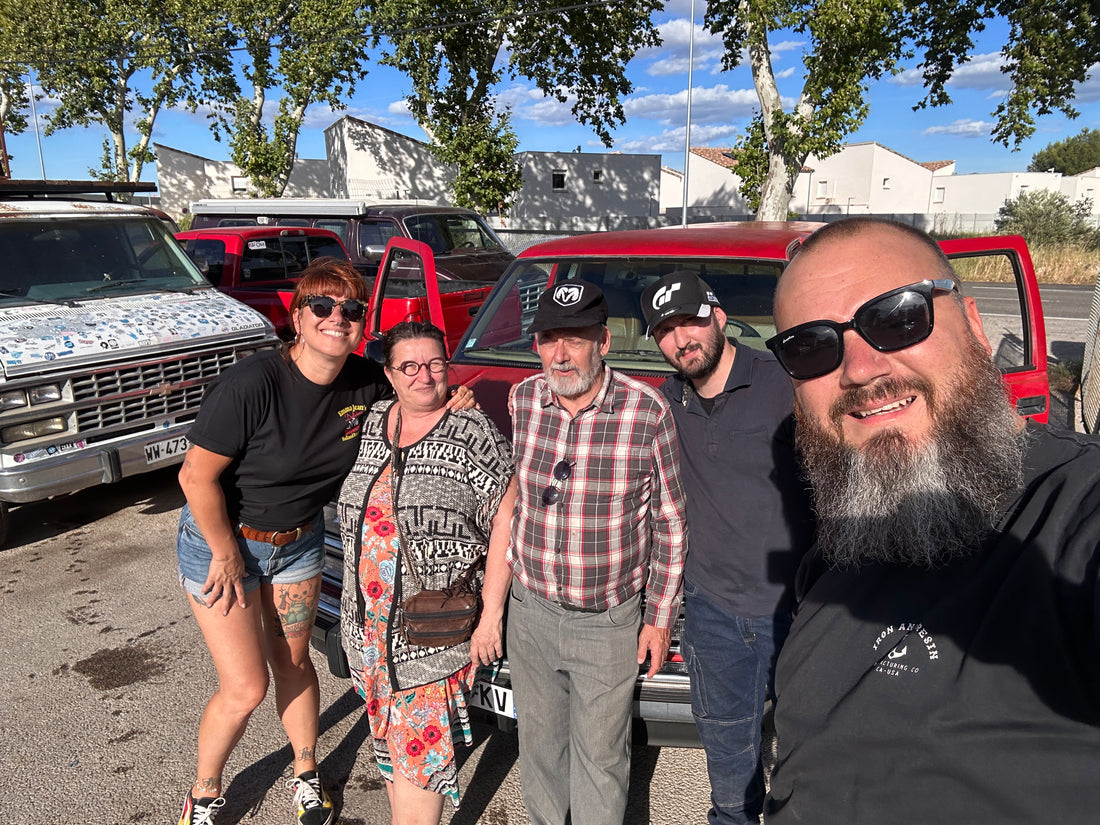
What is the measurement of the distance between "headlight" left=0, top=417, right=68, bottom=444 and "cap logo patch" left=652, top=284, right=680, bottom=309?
447 cm

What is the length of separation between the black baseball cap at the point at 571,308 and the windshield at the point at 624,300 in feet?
3.97

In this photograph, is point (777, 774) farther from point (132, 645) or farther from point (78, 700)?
point (132, 645)

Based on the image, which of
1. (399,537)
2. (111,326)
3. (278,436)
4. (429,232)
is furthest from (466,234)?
(399,537)

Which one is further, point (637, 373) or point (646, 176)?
point (646, 176)

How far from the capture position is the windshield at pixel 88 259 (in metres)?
5.57

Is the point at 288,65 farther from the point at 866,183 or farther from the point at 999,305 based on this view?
the point at 866,183

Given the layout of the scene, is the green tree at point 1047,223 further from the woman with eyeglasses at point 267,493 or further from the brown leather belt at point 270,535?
the brown leather belt at point 270,535

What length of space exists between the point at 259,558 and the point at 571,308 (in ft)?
4.40

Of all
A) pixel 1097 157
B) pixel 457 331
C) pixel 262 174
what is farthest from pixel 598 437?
pixel 1097 157

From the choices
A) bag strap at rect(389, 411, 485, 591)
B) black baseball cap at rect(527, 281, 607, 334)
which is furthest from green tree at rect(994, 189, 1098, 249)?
bag strap at rect(389, 411, 485, 591)

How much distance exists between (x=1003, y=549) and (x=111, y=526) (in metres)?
5.95

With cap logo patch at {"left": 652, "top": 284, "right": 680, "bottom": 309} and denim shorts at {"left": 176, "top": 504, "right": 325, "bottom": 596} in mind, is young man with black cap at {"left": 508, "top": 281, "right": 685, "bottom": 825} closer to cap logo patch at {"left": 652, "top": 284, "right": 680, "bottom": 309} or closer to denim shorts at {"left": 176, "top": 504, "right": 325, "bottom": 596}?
cap logo patch at {"left": 652, "top": 284, "right": 680, "bottom": 309}

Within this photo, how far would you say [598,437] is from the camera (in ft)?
6.92

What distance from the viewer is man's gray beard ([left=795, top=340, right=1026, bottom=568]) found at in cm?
112
